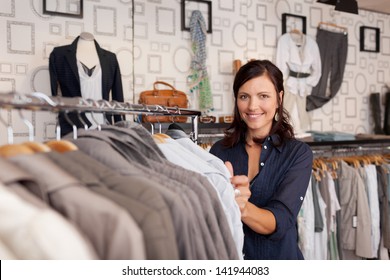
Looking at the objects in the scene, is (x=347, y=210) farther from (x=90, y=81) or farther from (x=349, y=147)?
(x=90, y=81)

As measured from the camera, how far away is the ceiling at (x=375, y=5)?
13.5 ft

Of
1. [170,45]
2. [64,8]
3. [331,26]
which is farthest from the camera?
[331,26]

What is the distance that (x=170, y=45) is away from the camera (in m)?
3.45

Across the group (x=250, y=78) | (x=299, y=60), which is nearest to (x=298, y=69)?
(x=299, y=60)

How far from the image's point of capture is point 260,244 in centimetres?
166

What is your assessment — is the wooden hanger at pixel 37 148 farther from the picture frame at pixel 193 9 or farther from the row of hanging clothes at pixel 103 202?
the picture frame at pixel 193 9

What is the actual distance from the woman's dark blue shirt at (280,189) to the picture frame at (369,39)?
125 inches

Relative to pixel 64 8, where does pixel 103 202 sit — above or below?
below

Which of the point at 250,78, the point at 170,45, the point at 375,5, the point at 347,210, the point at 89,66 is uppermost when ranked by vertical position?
the point at 375,5

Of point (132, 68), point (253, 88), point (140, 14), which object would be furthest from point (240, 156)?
point (140, 14)

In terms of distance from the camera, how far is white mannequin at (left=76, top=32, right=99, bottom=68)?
9.69 ft

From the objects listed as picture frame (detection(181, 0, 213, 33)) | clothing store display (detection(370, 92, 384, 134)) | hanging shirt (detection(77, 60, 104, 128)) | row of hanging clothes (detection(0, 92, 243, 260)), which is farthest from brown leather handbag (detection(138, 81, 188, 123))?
clothing store display (detection(370, 92, 384, 134))

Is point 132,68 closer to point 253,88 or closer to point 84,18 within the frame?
point 84,18

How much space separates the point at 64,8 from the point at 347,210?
2.62 m
